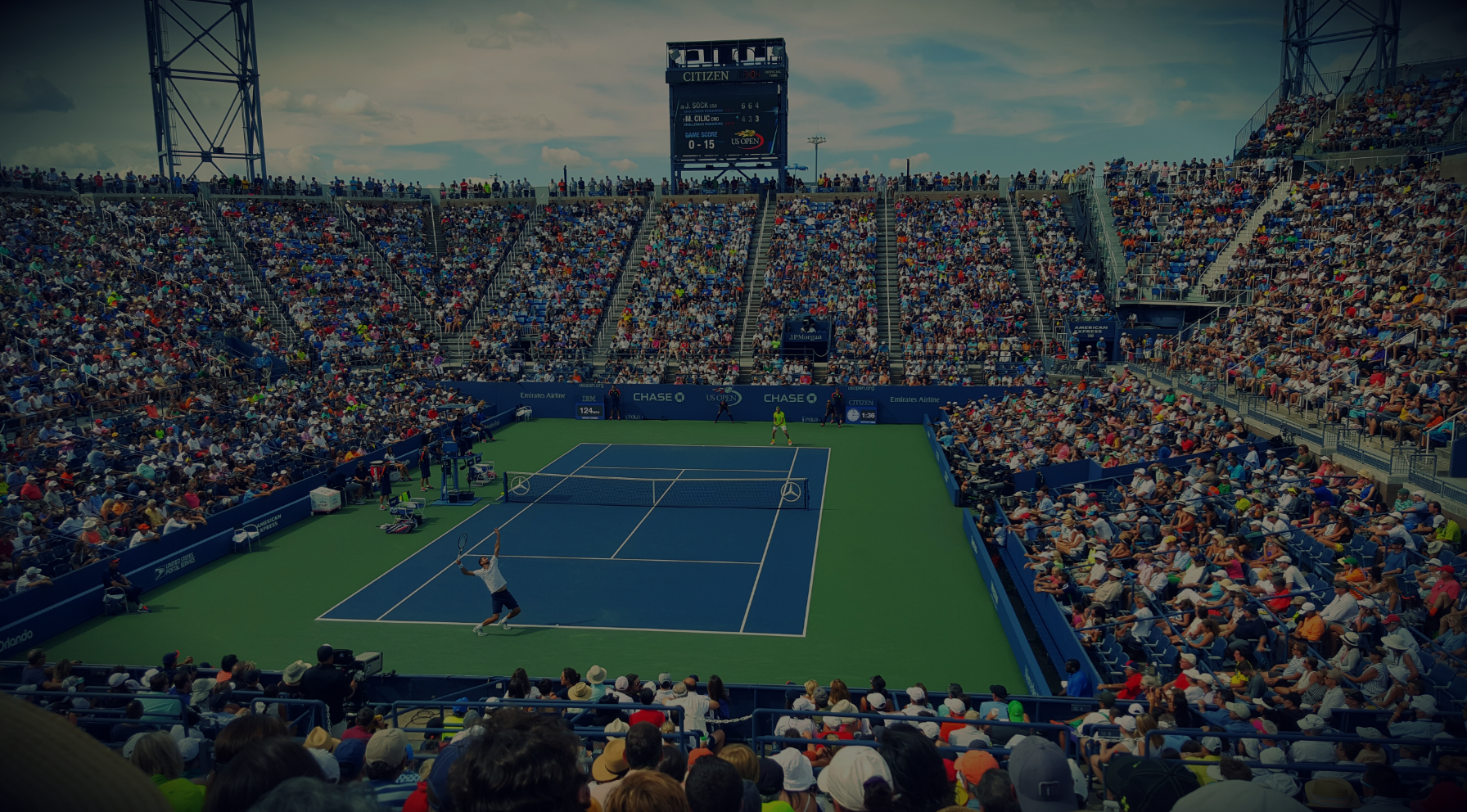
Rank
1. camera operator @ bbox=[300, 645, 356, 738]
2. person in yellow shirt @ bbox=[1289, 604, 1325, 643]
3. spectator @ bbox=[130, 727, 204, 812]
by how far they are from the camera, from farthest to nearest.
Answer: person in yellow shirt @ bbox=[1289, 604, 1325, 643], camera operator @ bbox=[300, 645, 356, 738], spectator @ bbox=[130, 727, 204, 812]

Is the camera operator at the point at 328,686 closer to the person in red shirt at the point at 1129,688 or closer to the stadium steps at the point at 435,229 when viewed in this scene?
the person in red shirt at the point at 1129,688

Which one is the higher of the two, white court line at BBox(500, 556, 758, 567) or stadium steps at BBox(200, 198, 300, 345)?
stadium steps at BBox(200, 198, 300, 345)

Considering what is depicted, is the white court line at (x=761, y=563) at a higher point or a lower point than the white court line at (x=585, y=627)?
higher

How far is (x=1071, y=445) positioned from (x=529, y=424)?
22.3 m

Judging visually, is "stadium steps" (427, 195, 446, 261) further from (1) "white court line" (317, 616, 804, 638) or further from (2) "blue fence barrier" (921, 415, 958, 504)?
(1) "white court line" (317, 616, 804, 638)

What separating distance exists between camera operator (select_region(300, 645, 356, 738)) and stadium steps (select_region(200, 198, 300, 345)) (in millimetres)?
32999

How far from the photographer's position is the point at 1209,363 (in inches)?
1035

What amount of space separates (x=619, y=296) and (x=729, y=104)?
12944mm

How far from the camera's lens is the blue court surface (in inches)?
646

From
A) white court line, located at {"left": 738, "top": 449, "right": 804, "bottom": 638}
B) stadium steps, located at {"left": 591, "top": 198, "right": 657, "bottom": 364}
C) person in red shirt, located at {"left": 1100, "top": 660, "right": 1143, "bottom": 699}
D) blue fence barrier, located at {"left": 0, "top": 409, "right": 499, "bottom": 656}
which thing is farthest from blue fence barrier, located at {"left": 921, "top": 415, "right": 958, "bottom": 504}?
blue fence barrier, located at {"left": 0, "top": 409, "right": 499, "bottom": 656}

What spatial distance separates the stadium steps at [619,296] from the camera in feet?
140

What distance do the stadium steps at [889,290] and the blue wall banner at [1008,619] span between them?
63.6ft

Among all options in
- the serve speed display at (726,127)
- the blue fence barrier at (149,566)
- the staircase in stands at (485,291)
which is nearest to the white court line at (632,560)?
the blue fence barrier at (149,566)

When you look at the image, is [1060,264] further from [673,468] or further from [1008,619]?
[1008,619]
